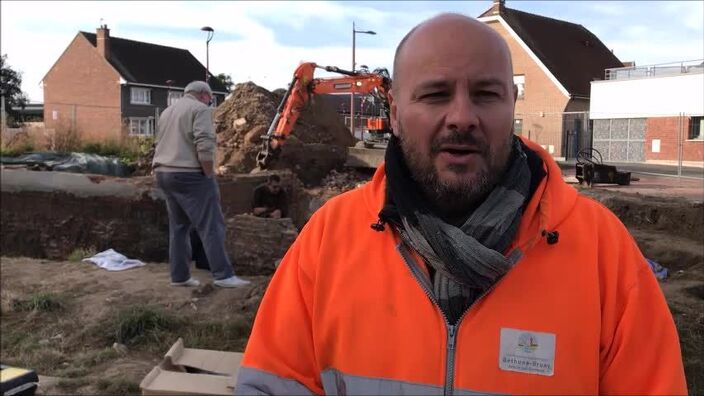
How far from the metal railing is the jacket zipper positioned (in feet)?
31.1

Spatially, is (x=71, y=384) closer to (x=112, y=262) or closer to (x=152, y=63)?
(x=112, y=262)

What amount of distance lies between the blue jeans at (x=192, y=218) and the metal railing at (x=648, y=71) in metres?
7.43

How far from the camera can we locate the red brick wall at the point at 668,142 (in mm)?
12062

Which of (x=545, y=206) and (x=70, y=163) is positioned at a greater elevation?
(x=545, y=206)

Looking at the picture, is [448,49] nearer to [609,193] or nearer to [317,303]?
[317,303]

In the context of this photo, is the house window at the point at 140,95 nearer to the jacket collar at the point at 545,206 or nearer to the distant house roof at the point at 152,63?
the distant house roof at the point at 152,63

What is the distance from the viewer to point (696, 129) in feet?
37.7

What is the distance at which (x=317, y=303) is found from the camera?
5.37ft

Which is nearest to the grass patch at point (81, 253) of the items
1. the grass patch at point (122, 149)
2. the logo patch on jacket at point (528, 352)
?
the logo patch on jacket at point (528, 352)

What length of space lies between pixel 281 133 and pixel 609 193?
662cm

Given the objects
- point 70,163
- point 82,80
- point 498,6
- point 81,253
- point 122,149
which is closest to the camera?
point 81,253

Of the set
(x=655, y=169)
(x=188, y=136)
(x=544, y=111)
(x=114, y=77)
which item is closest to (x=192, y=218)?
(x=188, y=136)

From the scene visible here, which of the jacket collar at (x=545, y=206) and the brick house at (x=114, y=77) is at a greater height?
the brick house at (x=114, y=77)

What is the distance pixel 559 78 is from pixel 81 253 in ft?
33.5
